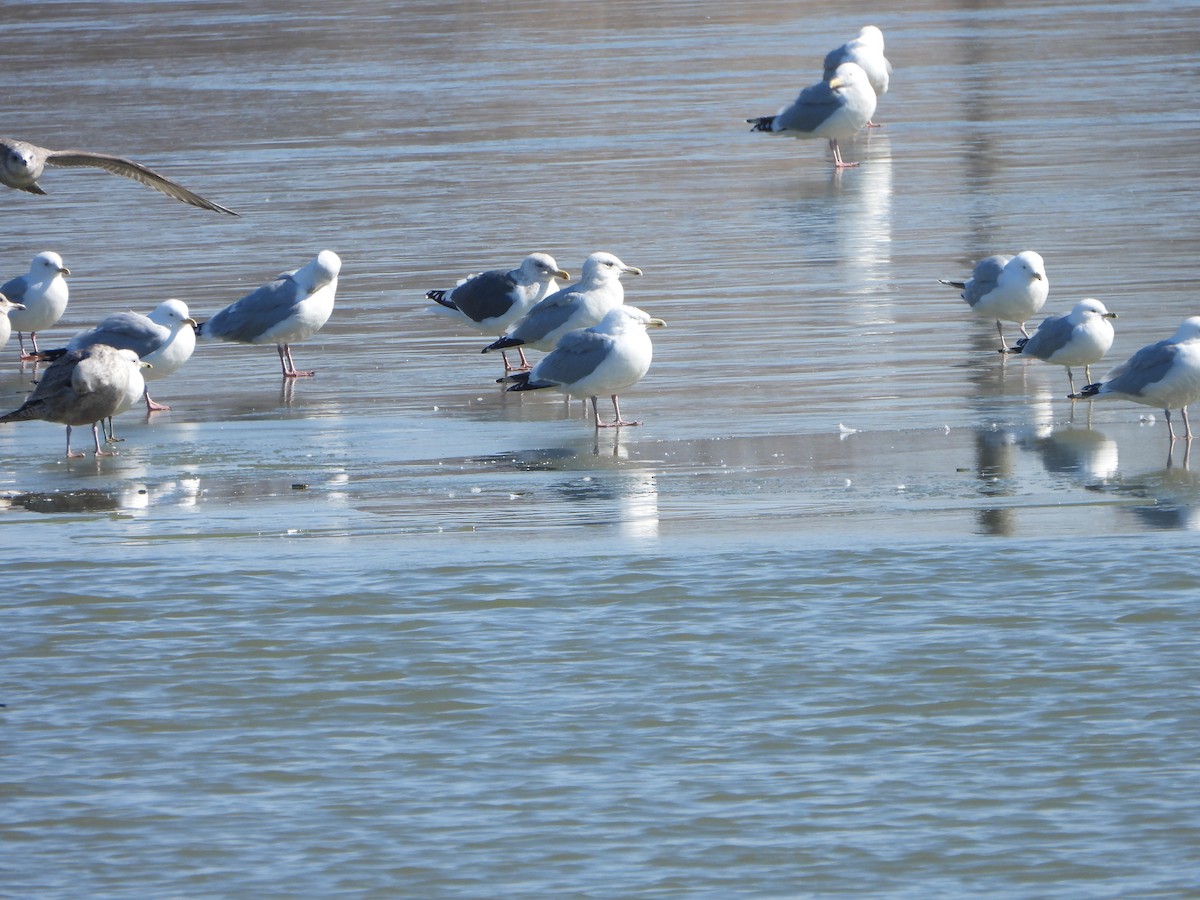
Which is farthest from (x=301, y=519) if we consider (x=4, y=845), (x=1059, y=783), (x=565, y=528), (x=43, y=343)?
(x=43, y=343)

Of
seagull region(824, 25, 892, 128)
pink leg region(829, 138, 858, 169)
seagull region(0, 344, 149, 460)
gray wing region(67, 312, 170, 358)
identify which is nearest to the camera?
seagull region(0, 344, 149, 460)

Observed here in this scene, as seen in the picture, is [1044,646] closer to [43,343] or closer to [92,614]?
[92,614]

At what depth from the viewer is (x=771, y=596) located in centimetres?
748

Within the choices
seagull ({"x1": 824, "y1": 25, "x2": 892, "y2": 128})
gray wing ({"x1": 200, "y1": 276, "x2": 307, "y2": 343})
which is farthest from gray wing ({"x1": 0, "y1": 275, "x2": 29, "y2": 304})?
seagull ({"x1": 824, "y1": 25, "x2": 892, "y2": 128})

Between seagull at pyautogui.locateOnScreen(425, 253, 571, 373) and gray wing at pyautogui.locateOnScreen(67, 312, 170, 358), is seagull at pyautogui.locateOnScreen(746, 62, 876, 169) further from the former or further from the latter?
gray wing at pyautogui.locateOnScreen(67, 312, 170, 358)

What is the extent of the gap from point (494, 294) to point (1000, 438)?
360 cm

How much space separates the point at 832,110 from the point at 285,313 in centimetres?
999

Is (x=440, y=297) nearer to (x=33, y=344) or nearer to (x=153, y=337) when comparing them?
(x=153, y=337)

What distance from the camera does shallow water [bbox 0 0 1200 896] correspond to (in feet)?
18.5

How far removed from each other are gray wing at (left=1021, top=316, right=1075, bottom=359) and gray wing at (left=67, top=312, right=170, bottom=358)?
4.75 metres

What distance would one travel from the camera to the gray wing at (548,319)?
1130 cm

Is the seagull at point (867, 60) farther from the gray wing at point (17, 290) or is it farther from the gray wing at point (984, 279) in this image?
the gray wing at point (17, 290)

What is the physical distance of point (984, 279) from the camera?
11609mm

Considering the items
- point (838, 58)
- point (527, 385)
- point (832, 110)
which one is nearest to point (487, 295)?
point (527, 385)
